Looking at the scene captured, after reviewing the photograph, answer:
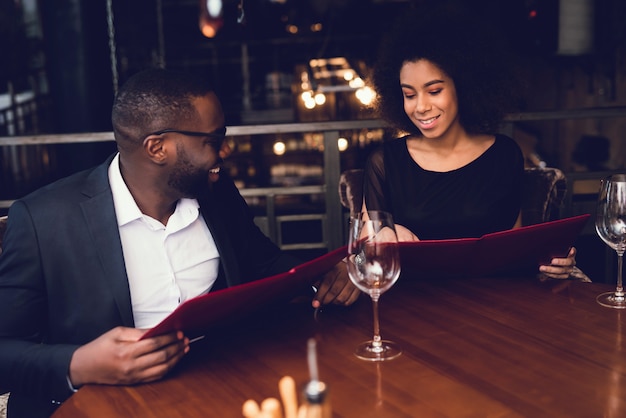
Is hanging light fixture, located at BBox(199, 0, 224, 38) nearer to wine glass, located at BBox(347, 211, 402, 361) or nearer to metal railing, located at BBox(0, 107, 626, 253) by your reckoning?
metal railing, located at BBox(0, 107, 626, 253)

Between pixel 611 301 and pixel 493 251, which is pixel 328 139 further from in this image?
pixel 611 301

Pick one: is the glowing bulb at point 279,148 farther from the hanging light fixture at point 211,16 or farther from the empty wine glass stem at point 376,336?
the empty wine glass stem at point 376,336

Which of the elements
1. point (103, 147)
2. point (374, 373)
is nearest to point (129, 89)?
point (374, 373)

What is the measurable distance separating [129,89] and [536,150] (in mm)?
5811

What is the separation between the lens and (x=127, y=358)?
120 cm

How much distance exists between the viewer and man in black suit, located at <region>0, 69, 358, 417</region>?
128 centimetres

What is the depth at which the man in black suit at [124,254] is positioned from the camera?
1.28m

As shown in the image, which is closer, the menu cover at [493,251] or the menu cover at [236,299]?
the menu cover at [236,299]

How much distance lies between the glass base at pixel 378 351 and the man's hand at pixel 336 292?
206 mm

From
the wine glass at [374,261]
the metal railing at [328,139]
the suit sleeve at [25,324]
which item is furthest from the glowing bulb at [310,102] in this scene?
the wine glass at [374,261]

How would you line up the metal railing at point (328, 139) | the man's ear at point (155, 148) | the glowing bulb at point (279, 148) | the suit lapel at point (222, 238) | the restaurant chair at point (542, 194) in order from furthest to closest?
the glowing bulb at point (279, 148), the metal railing at point (328, 139), the restaurant chair at point (542, 194), the suit lapel at point (222, 238), the man's ear at point (155, 148)

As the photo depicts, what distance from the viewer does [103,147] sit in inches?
187

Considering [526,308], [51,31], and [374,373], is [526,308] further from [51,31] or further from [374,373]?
[51,31]

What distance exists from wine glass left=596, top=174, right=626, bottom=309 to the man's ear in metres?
1.04
